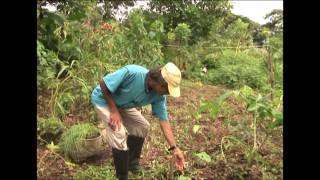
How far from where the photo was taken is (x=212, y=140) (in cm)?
514

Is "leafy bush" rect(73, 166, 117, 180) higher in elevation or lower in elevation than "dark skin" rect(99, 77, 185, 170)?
lower

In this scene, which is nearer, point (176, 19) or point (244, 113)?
point (244, 113)

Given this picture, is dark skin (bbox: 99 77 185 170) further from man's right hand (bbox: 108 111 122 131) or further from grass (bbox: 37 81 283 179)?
grass (bbox: 37 81 283 179)

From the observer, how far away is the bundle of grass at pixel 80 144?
4430mm

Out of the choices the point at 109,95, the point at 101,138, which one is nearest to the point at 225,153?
the point at 101,138

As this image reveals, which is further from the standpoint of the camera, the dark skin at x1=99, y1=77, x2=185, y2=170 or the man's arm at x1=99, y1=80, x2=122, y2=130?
the man's arm at x1=99, y1=80, x2=122, y2=130

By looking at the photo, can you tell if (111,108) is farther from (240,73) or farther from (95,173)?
(240,73)

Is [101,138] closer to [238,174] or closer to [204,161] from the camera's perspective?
[204,161]

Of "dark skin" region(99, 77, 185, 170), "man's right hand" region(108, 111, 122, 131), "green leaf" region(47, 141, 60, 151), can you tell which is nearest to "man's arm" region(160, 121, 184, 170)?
"dark skin" region(99, 77, 185, 170)

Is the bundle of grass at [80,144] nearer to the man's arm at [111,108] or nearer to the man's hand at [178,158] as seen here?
the man's arm at [111,108]

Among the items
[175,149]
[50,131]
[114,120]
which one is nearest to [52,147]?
[50,131]

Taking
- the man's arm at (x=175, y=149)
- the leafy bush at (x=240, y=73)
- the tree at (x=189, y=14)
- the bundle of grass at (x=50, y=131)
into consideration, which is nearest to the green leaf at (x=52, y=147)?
the bundle of grass at (x=50, y=131)

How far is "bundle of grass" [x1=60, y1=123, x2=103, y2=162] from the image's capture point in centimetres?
443
